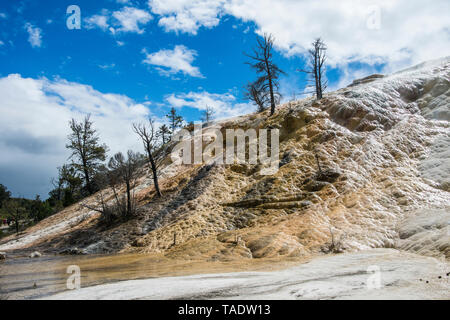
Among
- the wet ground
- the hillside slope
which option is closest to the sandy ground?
the wet ground

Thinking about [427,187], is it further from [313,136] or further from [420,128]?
[313,136]

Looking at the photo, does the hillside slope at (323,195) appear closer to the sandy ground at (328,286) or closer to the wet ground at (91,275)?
the wet ground at (91,275)

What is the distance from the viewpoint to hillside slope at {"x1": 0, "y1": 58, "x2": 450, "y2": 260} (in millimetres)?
9258

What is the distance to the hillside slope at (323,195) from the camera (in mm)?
9258

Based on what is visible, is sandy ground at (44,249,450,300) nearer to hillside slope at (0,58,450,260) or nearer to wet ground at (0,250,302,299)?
wet ground at (0,250,302,299)

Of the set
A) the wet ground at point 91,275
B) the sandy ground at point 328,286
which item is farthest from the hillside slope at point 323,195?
the sandy ground at point 328,286

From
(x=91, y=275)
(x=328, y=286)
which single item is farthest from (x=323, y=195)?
(x=91, y=275)

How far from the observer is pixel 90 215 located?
64.2ft

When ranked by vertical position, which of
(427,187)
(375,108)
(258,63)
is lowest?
(427,187)

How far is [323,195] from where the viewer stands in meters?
12.5

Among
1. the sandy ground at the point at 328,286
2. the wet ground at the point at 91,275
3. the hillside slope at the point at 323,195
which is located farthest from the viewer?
the hillside slope at the point at 323,195

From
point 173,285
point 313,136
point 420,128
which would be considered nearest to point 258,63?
point 313,136
